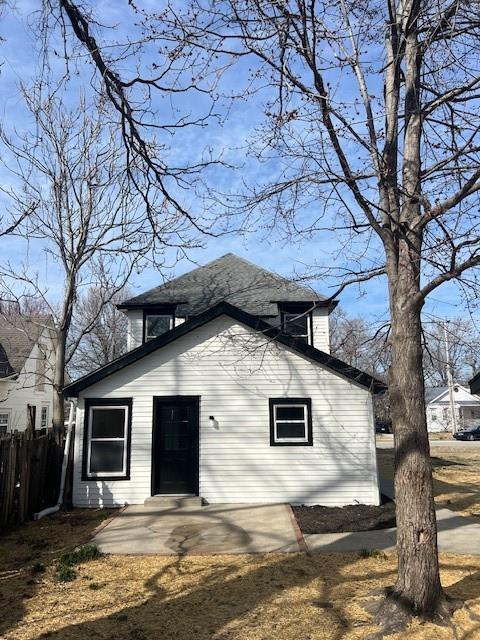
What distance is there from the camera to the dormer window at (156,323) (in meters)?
14.9

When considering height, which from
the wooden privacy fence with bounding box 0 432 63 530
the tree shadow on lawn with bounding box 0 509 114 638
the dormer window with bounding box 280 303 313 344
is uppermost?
the dormer window with bounding box 280 303 313 344

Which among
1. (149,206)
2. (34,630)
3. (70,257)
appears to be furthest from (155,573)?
(70,257)

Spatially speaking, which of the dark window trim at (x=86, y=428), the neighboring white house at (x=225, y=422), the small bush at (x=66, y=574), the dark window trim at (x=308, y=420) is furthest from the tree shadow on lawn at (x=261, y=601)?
the dark window trim at (x=86, y=428)

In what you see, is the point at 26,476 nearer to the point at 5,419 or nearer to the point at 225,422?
the point at 225,422

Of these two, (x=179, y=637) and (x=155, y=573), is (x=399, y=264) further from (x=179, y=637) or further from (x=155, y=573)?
(x=155, y=573)

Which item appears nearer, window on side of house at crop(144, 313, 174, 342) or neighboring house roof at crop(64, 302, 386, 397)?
neighboring house roof at crop(64, 302, 386, 397)

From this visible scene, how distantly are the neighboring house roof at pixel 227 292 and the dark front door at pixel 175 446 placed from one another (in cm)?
346

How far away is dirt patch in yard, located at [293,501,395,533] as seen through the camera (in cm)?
873

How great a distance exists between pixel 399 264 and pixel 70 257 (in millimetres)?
11413

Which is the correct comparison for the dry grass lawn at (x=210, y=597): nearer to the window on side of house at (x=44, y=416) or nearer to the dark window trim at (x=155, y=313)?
the dark window trim at (x=155, y=313)

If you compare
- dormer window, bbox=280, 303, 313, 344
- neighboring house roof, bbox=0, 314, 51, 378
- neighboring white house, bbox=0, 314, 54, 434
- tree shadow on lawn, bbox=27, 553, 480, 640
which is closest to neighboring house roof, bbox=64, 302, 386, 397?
dormer window, bbox=280, 303, 313, 344

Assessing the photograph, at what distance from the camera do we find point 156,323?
588 inches

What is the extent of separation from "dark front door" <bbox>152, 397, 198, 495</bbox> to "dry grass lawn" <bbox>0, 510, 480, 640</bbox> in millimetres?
3849

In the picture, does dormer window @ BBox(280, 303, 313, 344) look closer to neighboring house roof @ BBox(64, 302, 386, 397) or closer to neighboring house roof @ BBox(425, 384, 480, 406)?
neighboring house roof @ BBox(64, 302, 386, 397)
